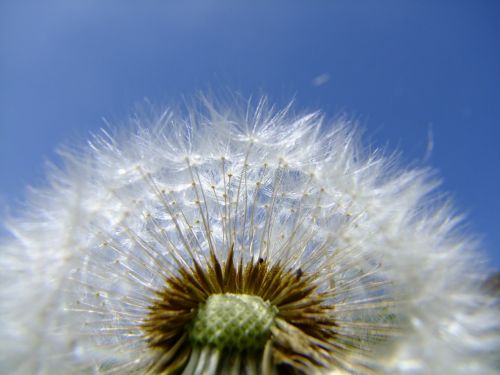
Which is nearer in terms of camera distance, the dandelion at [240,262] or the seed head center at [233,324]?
the dandelion at [240,262]

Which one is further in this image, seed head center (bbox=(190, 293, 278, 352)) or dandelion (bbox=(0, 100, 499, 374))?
seed head center (bbox=(190, 293, 278, 352))

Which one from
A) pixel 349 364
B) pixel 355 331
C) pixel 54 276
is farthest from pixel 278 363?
pixel 54 276

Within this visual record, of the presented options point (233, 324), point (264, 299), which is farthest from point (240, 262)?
point (233, 324)

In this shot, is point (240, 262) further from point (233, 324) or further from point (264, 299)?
point (233, 324)

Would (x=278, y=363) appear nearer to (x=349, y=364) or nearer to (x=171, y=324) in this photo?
(x=349, y=364)
